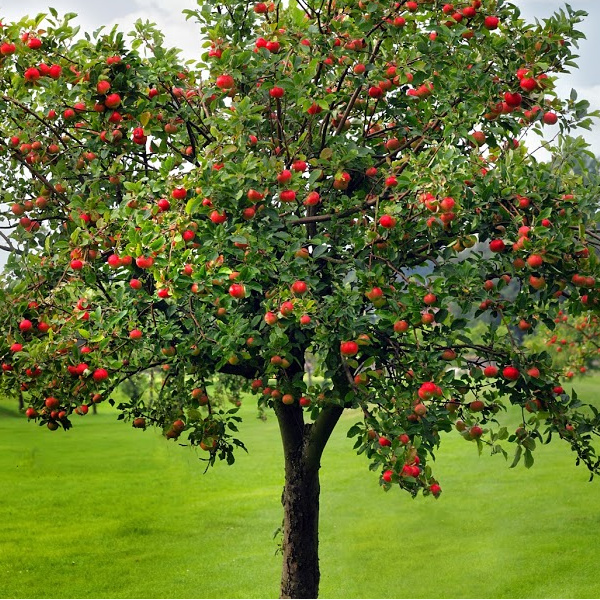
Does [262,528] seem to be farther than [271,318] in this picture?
Yes

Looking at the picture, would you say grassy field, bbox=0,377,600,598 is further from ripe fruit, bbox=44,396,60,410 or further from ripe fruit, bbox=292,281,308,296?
ripe fruit, bbox=292,281,308,296

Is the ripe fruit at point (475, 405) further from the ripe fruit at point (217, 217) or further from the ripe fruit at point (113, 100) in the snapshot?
the ripe fruit at point (113, 100)

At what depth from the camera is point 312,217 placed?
334 inches

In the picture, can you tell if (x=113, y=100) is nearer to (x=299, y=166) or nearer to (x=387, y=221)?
(x=299, y=166)

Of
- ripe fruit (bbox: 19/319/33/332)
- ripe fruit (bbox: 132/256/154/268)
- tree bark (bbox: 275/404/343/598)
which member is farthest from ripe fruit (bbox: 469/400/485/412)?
ripe fruit (bbox: 19/319/33/332)

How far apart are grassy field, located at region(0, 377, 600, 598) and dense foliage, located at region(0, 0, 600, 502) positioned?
668 centimetres

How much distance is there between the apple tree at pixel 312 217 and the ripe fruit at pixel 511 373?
82mm

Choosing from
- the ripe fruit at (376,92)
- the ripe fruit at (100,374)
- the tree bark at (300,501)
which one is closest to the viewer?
the ripe fruit at (100,374)

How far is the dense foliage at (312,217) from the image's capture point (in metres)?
7.47

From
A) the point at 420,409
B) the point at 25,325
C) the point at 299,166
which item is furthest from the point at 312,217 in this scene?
the point at 25,325

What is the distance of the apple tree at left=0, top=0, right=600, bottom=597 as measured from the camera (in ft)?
24.5

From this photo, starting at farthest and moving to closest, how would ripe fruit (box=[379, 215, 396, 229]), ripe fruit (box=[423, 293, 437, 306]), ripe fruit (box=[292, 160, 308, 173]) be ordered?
ripe fruit (box=[292, 160, 308, 173]), ripe fruit (box=[379, 215, 396, 229]), ripe fruit (box=[423, 293, 437, 306])

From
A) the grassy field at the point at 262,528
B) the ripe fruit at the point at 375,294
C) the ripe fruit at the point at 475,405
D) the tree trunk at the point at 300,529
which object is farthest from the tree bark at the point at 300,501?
the grassy field at the point at 262,528

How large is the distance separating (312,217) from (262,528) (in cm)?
1137
